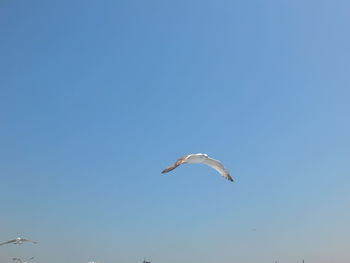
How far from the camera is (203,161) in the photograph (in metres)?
39.4

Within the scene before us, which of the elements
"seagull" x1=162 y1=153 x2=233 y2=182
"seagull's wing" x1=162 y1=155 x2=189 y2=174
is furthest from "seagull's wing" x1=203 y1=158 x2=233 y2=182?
"seagull's wing" x1=162 y1=155 x2=189 y2=174

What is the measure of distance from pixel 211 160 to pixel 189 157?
467cm

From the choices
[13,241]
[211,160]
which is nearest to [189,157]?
[211,160]

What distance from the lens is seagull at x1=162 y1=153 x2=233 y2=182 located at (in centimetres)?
3278

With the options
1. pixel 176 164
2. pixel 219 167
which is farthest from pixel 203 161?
pixel 176 164

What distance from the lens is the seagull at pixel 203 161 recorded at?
1290 inches

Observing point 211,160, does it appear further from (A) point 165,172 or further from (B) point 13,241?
(B) point 13,241

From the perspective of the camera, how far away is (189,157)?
118 feet

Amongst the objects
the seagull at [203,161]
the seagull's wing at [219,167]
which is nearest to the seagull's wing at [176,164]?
the seagull at [203,161]

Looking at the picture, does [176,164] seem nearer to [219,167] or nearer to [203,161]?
[203,161]

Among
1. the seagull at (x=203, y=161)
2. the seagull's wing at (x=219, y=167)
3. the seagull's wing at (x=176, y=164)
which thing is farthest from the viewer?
the seagull's wing at (x=219, y=167)

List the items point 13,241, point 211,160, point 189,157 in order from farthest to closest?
point 13,241 < point 211,160 < point 189,157

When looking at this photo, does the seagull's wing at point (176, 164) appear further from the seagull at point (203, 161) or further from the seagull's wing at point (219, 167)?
the seagull's wing at point (219, 167)

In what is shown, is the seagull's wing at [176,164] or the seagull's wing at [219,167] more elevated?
the seagull's wing at [219,167]
